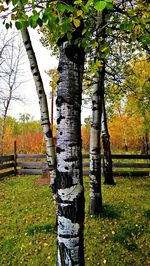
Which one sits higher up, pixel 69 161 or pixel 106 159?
pixel 69 161

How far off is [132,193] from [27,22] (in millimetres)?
8217

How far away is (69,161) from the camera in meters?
3.16

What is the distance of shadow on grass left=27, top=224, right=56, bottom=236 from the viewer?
6.39 metres

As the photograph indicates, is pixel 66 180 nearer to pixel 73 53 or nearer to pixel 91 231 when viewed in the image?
pixel 73 53

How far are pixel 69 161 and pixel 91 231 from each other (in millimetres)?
3596

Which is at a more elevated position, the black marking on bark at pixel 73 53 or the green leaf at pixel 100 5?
the black marking on bark at pixel 73 53

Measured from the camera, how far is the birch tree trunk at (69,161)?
3168mm

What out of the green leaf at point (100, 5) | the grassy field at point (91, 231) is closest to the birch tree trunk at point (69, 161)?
the green leaf at point (100, 5)

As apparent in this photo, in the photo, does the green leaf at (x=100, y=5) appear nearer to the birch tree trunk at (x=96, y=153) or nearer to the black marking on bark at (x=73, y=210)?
the black marking on bark at (x=73, y=210)

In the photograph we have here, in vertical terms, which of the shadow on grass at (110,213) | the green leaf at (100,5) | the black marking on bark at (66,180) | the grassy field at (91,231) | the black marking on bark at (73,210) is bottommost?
the grassy field at (91,231)

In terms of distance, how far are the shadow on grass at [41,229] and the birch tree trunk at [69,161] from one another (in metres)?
3.29

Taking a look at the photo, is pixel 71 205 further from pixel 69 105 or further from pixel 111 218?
pixel 111 218

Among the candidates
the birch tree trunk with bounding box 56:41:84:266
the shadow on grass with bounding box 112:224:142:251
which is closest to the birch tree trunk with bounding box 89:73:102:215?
the shadow on grass with bounding box 112:224:142:251

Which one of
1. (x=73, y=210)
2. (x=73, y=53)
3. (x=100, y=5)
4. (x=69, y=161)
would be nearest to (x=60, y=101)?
(x=73, y=53)
